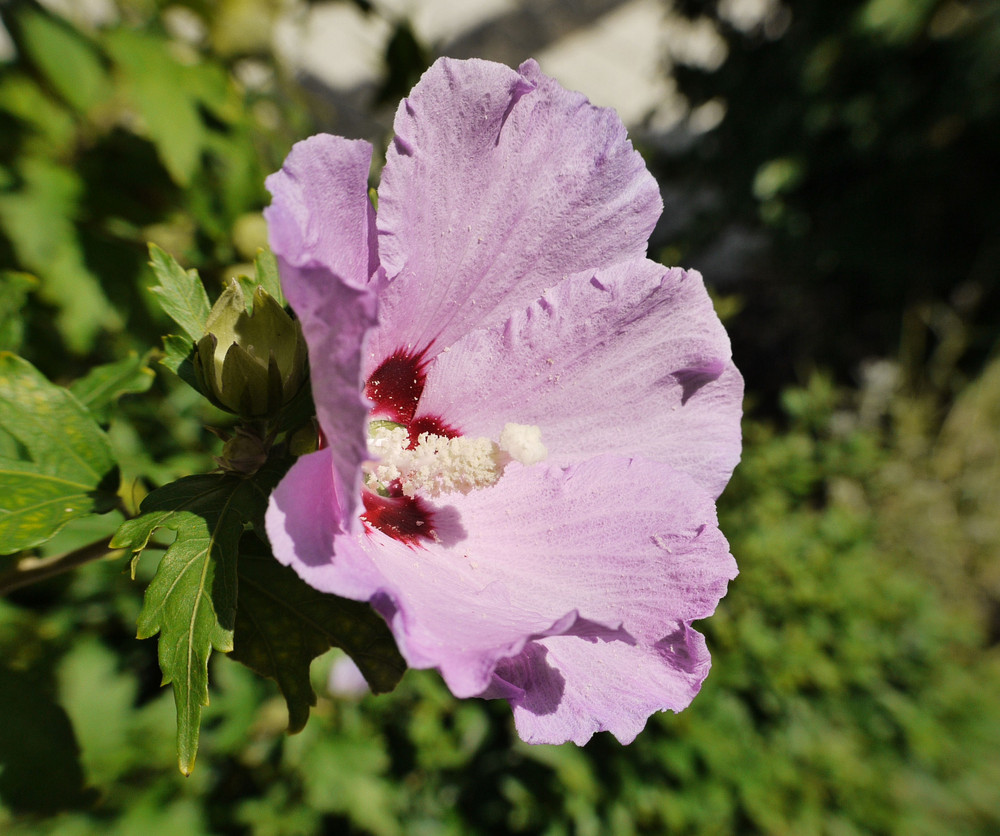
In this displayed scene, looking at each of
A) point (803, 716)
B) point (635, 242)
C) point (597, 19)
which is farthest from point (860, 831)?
point (597, 19)

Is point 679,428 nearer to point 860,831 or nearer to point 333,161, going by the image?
point 333,161

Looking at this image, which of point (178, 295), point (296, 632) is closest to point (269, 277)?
point (178, 295)

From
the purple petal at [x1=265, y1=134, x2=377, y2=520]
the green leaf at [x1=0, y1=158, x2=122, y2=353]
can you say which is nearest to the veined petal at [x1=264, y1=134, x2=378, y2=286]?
the purple petal at [x1=265, y1=134, x2=377, y2=520]

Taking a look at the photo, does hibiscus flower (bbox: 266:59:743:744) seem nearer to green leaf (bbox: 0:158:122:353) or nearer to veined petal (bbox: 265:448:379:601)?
veined petal (bbox: 265:448:379:601)

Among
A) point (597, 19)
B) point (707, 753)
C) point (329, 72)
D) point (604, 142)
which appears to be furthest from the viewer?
point (597, 19)

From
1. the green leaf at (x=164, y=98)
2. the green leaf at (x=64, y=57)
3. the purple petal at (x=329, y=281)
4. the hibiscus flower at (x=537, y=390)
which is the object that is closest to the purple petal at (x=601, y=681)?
the hibiscus flower at (x=537, y=390)
